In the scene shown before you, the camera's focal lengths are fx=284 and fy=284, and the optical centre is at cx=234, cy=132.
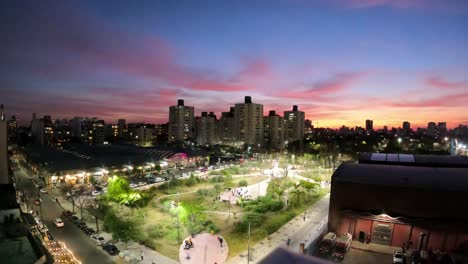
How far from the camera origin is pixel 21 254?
535 inches

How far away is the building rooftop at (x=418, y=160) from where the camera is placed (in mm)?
19844

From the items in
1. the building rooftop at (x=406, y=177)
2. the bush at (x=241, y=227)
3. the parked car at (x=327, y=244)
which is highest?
the building rooftop at (x=406, y=177)

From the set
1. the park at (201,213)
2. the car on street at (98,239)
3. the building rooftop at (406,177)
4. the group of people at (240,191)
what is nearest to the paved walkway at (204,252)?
the park at (201,213)

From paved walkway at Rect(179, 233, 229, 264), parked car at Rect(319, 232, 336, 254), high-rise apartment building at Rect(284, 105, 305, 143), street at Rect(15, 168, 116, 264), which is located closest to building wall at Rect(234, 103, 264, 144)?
high-rise apartment building at Rect(284, 105, 305, 143)

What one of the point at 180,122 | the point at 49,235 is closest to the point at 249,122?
the point at 180,122

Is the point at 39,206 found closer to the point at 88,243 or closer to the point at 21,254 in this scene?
the point at 88,243

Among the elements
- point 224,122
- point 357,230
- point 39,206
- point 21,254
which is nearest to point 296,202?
point 357,230

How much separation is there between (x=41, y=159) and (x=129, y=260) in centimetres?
3502

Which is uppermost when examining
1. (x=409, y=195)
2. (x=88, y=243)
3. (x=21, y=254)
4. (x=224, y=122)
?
(x=224, y=122)

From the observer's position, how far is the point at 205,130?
103m

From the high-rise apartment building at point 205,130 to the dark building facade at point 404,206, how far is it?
86496 millimetres

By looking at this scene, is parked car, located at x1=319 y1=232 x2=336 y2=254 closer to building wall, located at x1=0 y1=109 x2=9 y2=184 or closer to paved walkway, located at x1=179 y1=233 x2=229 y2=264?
paved walkway, located at x1=179 y1=233 x2=229 y2=264

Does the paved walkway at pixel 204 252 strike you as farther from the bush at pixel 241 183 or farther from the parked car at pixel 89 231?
the bush at pixel 241 183

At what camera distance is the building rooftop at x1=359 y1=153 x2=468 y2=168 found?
1984 cm
